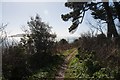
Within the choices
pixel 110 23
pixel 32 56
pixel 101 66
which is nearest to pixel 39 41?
pixel 32 56

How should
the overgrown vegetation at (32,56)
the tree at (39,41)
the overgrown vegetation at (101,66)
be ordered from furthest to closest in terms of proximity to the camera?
the tree at (39,41)
the overgrown vegetation at (32,56)
the overgrown vegetation at (101,66)

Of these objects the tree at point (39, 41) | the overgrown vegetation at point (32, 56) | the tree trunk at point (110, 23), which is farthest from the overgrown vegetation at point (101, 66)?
the tree at point (39, 41)

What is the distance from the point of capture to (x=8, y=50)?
15.2 m

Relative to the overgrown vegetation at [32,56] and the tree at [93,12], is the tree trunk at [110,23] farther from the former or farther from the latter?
the overgrown vegetation at [32,56]

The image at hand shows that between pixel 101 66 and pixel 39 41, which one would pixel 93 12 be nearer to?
pixel 39 41

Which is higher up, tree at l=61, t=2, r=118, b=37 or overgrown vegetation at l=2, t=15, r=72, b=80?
tree at l=61, t=2, r=118, b=37

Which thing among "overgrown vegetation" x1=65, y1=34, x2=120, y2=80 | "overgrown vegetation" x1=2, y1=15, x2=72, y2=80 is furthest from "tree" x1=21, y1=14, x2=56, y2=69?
"overgrown vegetation" x1=65, y1=34, x2=120, y2=80

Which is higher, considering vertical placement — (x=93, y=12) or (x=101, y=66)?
(x=93, y=12)

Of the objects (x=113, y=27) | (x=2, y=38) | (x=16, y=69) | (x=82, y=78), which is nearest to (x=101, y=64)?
(x=82, y=78)

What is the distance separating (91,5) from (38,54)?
6693 millimetres

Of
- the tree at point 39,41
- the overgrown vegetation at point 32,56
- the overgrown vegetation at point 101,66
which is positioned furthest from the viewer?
the tree at point 39,41

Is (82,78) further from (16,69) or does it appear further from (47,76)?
(16,69)

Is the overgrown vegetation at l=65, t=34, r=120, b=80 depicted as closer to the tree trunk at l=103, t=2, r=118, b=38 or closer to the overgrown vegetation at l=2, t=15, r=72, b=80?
the tree trunk at l=103, t=2, r=118, b=38

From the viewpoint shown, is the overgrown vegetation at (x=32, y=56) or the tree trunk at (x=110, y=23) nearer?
the overgrown vegetation at (x=32, y=56)
